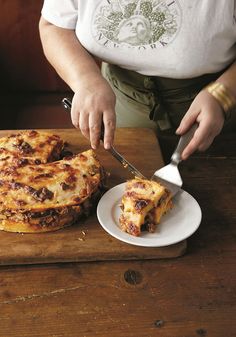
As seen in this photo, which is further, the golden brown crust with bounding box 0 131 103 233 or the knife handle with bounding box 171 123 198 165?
the knife handle with bounding box 171 123 198 165

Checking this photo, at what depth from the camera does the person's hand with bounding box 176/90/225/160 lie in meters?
0.98

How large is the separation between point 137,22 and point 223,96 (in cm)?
28

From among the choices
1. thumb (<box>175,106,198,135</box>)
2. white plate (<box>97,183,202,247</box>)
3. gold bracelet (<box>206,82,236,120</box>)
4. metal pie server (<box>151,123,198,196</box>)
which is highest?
gold bracelet (<box>206,82,236,120</box>)

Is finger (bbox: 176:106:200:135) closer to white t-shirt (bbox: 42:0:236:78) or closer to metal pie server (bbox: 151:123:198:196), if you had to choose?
metal pie server (bbox: 151:123:198:196)

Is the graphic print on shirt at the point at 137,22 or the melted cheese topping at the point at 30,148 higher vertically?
the graphic print on shirt at the point at 137,22

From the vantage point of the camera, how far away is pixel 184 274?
0.83m

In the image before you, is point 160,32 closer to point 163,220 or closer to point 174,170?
point 174,170

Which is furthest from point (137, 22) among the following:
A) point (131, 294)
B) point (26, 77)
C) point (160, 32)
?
point (26, 77)

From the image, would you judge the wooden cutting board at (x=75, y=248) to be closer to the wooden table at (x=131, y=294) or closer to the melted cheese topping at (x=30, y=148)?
the wooden table at (x=131, y=294)

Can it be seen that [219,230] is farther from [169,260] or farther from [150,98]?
[150,98]

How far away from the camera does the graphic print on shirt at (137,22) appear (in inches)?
41.7

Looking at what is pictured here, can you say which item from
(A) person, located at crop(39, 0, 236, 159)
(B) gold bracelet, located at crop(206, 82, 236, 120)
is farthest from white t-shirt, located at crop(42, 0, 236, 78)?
(B) gold bracelet, located at crop(206, 82, 236, 120)

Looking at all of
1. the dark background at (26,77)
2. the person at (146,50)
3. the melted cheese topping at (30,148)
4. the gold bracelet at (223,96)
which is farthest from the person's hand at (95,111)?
the dark background at (26,77)

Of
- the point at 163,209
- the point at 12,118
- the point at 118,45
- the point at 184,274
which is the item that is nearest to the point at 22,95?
the point at 12,118
